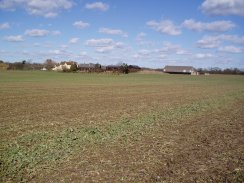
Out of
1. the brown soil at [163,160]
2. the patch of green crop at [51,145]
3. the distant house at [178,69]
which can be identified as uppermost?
the distant house at [178,69]

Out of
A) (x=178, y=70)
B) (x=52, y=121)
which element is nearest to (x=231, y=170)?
(x=52, y=121)

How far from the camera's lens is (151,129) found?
1305 cm

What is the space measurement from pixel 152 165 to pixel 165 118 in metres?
7.76

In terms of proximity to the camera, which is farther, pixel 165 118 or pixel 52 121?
pixel 165 118

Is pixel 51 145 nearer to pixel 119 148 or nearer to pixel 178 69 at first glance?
pixel 119 148

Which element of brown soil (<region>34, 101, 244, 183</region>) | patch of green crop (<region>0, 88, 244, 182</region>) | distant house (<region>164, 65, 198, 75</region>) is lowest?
brown soil (<region>34, 101, 244, 183</region>)

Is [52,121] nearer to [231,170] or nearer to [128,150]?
[128,150]

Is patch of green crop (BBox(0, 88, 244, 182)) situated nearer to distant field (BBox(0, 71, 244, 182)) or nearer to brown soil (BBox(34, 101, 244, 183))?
distant field (BBox(0, 71, 244, 182))

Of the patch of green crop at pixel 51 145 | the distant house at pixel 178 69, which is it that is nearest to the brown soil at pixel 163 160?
the patch of green crop at pixel 51 145

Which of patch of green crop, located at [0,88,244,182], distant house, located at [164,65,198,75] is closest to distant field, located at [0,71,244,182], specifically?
patch of green crop, located at [0,88,244,182]

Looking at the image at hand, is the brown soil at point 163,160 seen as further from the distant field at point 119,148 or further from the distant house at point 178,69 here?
the distant house at point 178,69

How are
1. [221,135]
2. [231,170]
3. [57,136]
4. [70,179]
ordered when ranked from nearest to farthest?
[70,179], [231,170], [57,136], [221,135]

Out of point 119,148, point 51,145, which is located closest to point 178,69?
point 119,148

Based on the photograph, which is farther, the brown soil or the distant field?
the distant field
